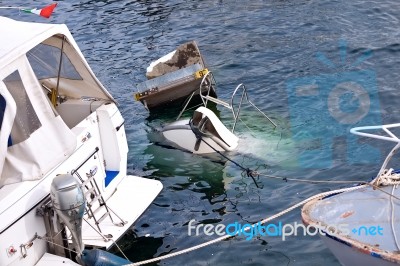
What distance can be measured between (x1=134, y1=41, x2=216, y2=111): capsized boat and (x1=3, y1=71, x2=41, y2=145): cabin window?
629 cm

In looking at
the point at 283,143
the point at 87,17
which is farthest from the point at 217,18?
the point at 283,143

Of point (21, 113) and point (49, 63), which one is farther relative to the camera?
point (49, 63)

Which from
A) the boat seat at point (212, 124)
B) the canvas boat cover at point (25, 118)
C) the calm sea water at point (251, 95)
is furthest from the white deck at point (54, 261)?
the boat seat at point (212, 124)

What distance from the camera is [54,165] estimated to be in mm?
9664

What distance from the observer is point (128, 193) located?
36.3 ft

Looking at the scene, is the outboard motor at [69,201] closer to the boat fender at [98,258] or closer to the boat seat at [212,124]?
the boat fender at [98,258]

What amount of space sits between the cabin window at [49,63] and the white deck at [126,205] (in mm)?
2170

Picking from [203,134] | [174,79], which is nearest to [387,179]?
[203,134]

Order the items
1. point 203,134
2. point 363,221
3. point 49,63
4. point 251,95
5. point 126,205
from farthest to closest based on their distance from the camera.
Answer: point 251,95, point 203,134, point 49,63, point 126,205, point 363,221

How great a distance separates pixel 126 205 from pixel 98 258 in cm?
166

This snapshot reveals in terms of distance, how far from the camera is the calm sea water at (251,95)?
37.4ft

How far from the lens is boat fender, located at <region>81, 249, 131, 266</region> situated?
9.22m

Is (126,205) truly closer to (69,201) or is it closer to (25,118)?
(69,201)

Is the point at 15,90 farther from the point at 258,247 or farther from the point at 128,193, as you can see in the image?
the point at 258,247
